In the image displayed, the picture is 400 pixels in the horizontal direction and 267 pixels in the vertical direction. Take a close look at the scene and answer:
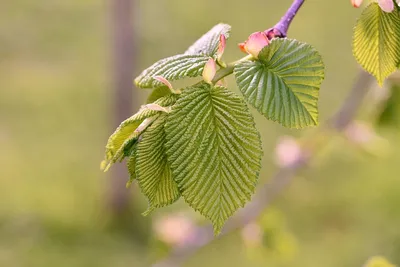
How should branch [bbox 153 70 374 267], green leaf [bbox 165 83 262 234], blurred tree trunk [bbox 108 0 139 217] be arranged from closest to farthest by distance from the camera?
green leaf [bbox 165 83 262 234] < branch [bbox 153 70 374 267] < blurred tree trunk [bbox 108 0 139 217]

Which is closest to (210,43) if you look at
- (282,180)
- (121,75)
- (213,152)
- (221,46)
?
(221,46)

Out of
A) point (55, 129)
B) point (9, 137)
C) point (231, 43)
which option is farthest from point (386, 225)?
point (9, 137)

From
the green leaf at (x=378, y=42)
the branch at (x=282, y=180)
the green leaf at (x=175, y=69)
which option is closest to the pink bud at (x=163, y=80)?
the green leaf at (x=175, y=69)

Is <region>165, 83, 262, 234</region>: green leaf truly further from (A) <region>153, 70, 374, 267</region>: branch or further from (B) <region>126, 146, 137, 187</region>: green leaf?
(A) <region>153, 70, 374, 267</region>: branch

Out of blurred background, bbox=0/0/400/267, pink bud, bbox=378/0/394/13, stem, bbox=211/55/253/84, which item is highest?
pink bud, bbox=378/0/394/13

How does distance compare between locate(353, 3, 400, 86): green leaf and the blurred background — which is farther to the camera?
the blurred background

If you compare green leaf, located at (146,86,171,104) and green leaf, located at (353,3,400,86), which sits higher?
green leaf, located at (353,3,400,86)

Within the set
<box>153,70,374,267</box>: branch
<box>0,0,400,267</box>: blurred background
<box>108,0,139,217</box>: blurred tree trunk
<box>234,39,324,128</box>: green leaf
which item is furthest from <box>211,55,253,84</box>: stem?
<box>108,0,139,217</box>: blurred tree trunk
